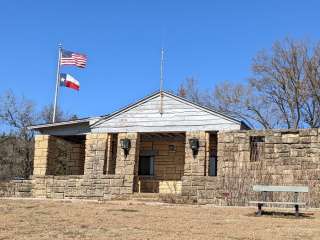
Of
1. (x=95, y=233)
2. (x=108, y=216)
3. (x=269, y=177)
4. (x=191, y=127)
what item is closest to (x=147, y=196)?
(x=191, y=127)

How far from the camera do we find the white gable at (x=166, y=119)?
19.2m

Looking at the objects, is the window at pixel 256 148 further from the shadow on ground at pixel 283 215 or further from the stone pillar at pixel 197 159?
the shadow on ground at pixel 283 215

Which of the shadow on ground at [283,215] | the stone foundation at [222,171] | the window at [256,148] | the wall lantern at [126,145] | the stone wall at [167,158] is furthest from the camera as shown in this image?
the stone wall at [167,158]

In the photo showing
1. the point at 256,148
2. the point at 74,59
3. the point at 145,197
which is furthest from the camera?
the point at 74,59

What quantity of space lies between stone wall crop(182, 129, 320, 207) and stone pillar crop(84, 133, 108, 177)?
12.7 feet

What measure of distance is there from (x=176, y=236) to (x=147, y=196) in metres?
10.1

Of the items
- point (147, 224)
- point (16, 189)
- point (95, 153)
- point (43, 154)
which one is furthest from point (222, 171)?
point (16, 189)

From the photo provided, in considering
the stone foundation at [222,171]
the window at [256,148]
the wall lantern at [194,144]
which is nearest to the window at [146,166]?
the stone foundation at [222,171]

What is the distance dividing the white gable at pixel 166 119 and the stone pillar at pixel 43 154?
2.17 metres

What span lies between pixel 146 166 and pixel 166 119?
4.10m

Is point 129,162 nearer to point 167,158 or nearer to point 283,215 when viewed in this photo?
point 167,158

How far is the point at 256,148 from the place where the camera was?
1773 centimetres

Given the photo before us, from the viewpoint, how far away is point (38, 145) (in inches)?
848

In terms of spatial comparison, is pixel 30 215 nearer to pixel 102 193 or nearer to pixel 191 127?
pixel 102 193
